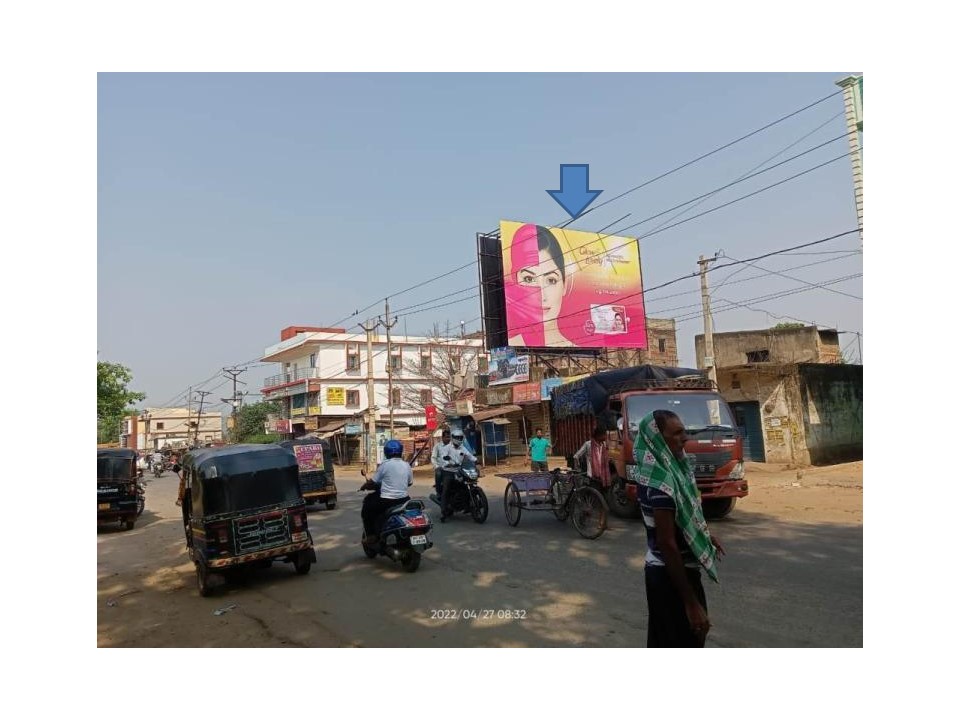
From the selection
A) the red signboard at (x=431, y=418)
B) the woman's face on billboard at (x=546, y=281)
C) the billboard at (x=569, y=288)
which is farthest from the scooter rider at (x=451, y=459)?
the red signboard at (x=431, y=418)

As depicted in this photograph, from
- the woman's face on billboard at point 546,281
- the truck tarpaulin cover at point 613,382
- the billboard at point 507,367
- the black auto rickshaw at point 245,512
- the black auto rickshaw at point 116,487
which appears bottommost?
the black auto rickshaw at point 116,487

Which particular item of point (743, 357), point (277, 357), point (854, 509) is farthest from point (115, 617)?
point (277, 357)

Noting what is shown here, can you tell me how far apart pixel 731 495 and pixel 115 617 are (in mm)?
8616

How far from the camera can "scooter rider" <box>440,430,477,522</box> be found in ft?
38.7

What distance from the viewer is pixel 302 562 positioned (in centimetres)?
819

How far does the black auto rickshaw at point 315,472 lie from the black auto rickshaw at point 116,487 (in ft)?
11.8

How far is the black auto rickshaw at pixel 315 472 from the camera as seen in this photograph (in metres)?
16.0

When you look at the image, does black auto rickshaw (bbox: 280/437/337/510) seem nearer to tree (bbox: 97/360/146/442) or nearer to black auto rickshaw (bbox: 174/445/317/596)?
black auto rickshaw (bbox: 174/445/317/596)

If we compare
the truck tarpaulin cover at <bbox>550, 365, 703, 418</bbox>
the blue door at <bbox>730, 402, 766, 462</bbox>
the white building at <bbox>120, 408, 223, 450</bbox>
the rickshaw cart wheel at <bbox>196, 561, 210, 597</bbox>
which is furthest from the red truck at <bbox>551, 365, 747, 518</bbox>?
the white building at <bbox>120, 408, 223, 450</bbox>

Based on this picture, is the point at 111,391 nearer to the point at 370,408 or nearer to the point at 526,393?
the point at 370,408

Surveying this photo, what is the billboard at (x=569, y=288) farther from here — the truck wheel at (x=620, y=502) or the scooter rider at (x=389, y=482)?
the scooter rider at (x=389, y=482)

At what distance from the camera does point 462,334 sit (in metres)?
46.9

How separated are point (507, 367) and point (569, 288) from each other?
5028mm

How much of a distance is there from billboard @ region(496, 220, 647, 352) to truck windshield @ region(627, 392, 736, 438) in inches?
657
